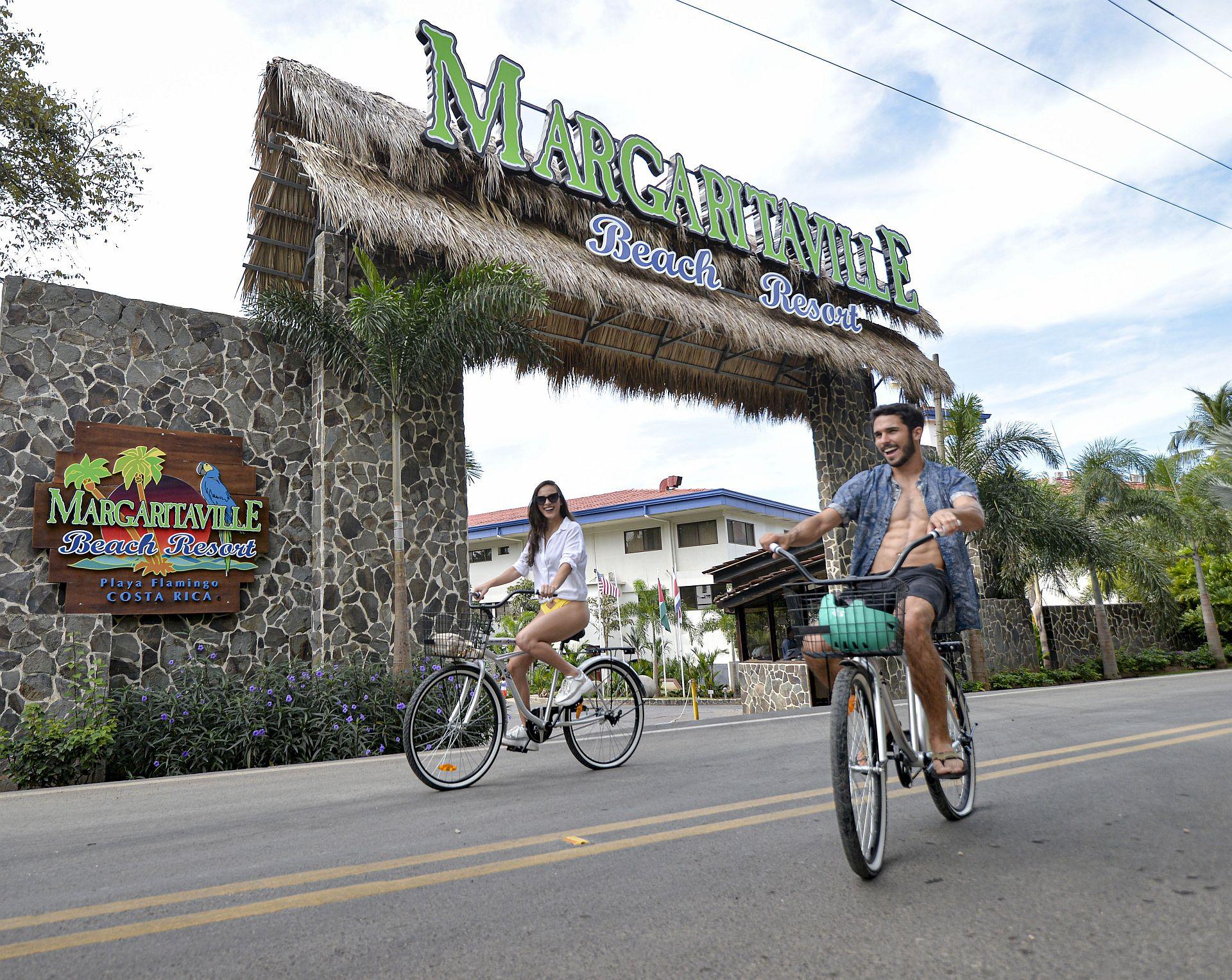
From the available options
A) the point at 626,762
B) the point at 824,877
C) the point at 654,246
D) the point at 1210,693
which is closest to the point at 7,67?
the point at 654,246

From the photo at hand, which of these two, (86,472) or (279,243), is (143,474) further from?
(279,243)

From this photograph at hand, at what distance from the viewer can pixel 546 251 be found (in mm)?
11445

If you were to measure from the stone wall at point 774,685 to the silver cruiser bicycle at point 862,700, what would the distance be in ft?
39.5

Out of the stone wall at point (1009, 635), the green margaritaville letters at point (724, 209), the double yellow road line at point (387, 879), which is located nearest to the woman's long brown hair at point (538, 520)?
the double yellow road line at point (387, 879)

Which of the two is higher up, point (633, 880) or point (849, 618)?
point (849, 618)

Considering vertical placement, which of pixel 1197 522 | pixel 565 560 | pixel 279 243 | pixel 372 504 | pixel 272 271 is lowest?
pixel 565 560

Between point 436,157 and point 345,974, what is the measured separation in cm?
1063

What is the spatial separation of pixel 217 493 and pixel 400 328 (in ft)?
8.46

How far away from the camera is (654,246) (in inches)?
523

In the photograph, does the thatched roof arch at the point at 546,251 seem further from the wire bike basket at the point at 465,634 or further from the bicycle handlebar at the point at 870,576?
the bicycle handlebar at the point at 870,576

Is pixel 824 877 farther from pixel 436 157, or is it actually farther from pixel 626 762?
pixel 436 157

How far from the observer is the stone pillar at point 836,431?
51.4ft

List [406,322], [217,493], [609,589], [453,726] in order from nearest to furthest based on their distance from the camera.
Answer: [453,726], [406,322], [217,493], [609,589]

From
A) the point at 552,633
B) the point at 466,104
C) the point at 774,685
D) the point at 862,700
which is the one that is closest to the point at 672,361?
the point at 466,104
